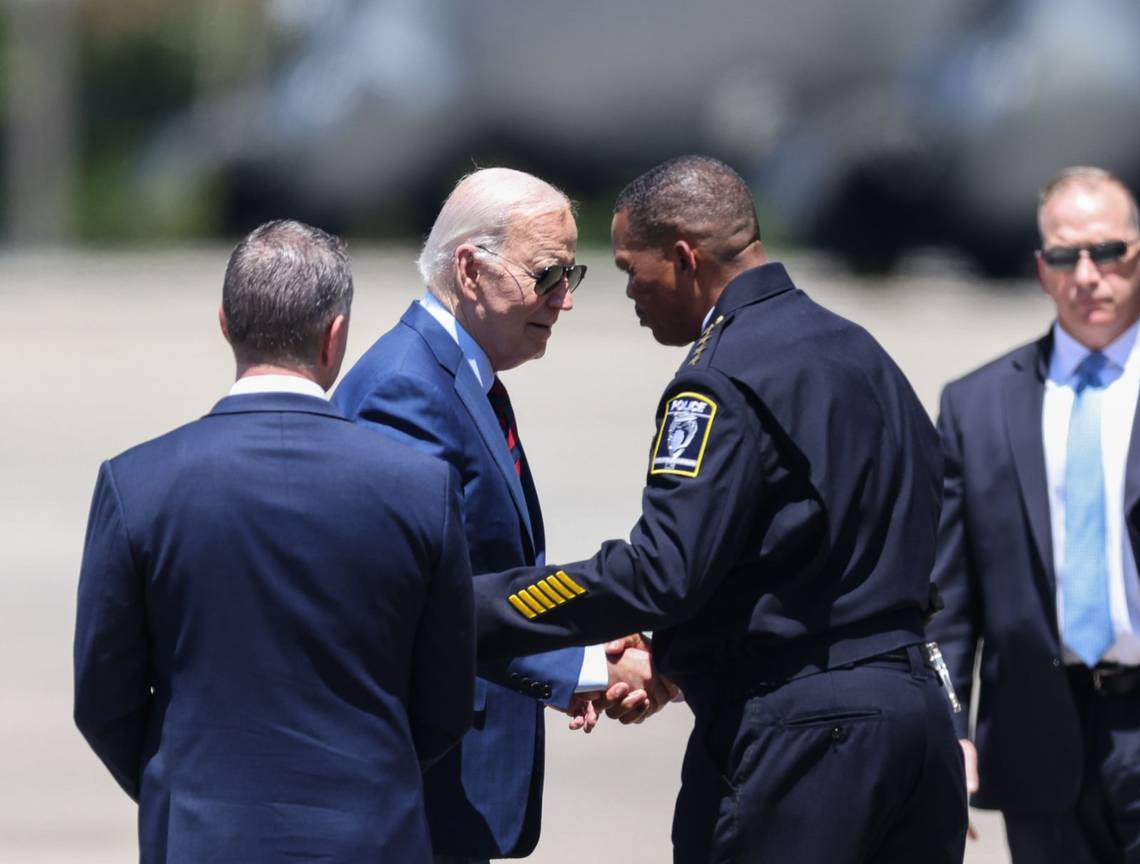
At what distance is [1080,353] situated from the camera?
398 centimetres

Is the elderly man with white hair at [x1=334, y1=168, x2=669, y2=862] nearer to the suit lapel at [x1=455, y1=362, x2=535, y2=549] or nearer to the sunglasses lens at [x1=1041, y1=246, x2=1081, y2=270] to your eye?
the suit lapel at [x1=455, y1=362, x2=535, y2=549]

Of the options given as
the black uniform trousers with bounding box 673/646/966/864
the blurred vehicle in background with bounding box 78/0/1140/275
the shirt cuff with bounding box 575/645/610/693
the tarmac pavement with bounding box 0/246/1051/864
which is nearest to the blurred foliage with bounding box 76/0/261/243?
the tarmac pavement with bounding box 0/246/1051/864

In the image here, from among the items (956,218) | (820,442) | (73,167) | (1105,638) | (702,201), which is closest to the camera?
(820,442)

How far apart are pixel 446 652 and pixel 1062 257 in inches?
75.2

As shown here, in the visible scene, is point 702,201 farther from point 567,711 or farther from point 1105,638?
point 1105,638

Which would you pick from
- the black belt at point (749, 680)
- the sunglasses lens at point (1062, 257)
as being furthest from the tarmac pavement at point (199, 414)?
the sunglasses lens at point (1062, 257)

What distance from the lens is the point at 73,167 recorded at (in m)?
34.3

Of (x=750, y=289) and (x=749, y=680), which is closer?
(x=749, y=680)

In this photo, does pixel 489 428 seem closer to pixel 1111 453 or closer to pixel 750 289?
pixel 750 289

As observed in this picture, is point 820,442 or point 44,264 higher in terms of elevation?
point 44,264

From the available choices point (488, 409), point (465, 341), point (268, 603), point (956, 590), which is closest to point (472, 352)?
Result: point (465, 341)

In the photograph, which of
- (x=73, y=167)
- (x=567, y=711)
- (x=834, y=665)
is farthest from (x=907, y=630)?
(x=73, y=167)

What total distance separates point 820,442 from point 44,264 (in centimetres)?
2070

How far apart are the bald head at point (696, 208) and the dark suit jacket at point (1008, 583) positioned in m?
0.95
